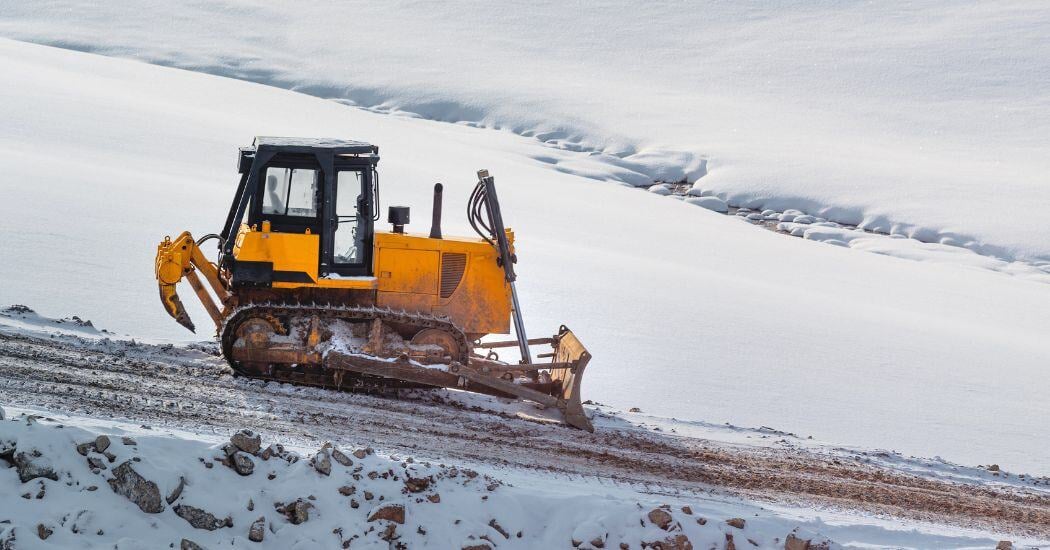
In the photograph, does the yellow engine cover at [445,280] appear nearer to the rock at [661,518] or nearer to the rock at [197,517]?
the rock at [661,518]

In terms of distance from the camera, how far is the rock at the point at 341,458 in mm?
7109

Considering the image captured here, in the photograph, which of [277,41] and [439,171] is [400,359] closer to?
[439,171]

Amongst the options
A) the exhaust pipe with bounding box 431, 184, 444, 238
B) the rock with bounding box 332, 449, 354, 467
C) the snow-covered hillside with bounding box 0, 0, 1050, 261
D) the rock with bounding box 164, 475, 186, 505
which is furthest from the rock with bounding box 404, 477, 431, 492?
the snow-covered hillside with bounding box 0, 0, 1050, 261

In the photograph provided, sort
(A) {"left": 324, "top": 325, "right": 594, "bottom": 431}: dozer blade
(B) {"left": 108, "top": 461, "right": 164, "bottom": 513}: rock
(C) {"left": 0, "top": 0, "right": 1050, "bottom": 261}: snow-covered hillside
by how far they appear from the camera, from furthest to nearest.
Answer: (C) {"left": 0, "top": 0, "right": 1050, "bottom": 261}: snow-covered hillside < (A) {"left": 324, "top": 325, "right": 594, "bottom": 431}: dozer blade < (B) {"left": 108, "top": 461, "right": 164, "bottom": 513}: rock

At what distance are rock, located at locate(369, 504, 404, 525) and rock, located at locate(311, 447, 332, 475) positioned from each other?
1.39 feet

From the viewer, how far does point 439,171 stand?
90.8 feet

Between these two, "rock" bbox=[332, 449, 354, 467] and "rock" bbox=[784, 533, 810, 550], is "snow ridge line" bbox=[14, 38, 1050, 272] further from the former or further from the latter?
"rock" bbox=[332, 449, 354, 467]

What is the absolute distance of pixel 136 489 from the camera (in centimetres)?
626

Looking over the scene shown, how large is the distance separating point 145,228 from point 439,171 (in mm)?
11172

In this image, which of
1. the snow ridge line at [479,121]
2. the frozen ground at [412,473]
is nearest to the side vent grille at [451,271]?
the frozen ground at [412,473]

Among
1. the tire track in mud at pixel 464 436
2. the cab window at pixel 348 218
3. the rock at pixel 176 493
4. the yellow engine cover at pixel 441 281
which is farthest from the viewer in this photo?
the yellow engine cover at pixel 441 281

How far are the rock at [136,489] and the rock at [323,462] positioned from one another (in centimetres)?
102

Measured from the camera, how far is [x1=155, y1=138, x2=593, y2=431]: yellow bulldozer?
1058cm

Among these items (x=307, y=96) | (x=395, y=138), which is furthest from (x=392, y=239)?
(x=307, y=96)
